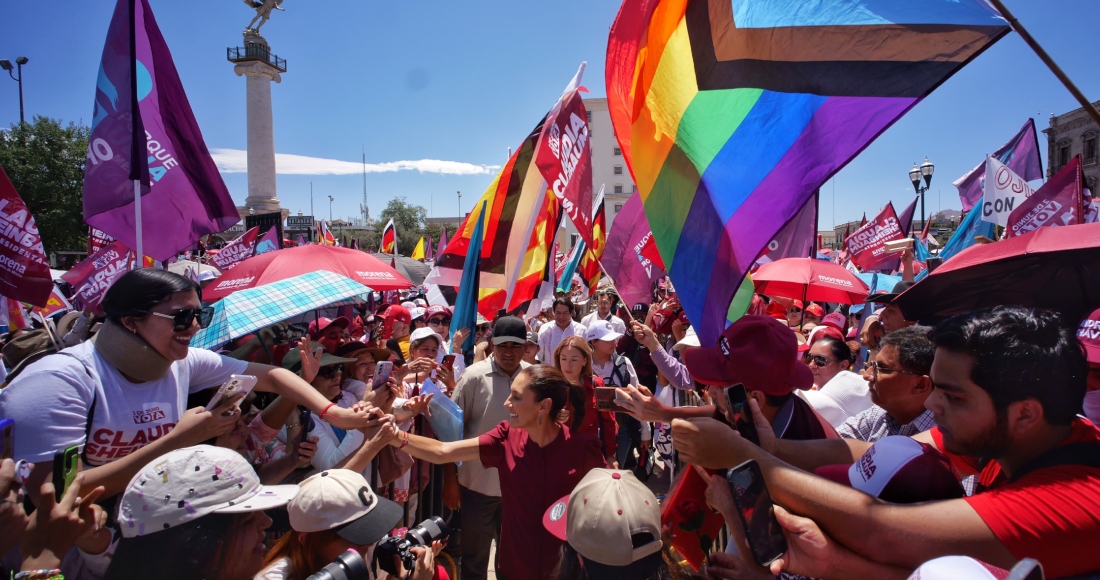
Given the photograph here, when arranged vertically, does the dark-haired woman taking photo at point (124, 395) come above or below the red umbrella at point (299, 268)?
below

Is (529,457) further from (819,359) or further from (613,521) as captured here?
(819,359)

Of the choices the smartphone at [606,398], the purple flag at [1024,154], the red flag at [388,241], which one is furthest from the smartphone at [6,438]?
the red flag at [388,241]

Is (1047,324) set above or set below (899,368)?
above

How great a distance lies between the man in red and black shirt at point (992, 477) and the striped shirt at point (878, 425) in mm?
998

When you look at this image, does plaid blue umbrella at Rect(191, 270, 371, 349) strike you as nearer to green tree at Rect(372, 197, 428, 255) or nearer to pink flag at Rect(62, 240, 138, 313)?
pink flag at Rect(62, 240, 138, 313)

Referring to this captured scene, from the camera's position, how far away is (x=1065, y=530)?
1159 mm

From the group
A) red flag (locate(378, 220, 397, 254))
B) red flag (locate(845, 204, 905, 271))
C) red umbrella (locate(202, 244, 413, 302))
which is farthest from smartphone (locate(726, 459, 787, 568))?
red flag (locate(378, 220, 397, 254))

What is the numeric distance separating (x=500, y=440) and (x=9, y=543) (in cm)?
198

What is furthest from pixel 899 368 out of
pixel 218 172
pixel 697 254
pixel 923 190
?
pixel 923 190

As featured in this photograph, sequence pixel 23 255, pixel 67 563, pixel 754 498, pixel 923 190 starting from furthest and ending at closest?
pixel 923 190
pixel 23 255
pixel 67 563
pixel 754 498

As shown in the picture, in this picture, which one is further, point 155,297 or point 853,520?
point 155,297

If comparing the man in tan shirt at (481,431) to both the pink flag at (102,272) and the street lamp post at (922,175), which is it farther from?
the street lamp post at (922,175)

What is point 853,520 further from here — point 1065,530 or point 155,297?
point 155,297

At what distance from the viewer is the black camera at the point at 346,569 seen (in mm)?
1698
